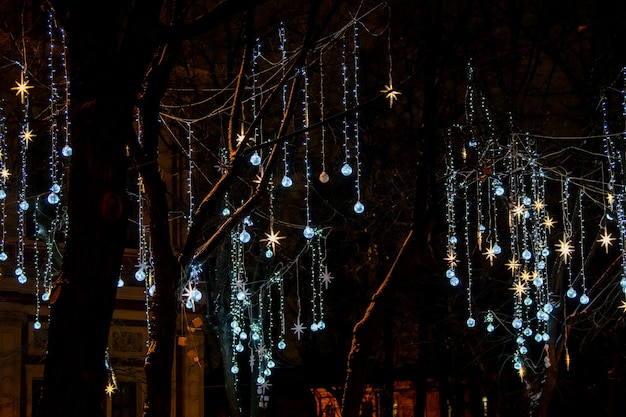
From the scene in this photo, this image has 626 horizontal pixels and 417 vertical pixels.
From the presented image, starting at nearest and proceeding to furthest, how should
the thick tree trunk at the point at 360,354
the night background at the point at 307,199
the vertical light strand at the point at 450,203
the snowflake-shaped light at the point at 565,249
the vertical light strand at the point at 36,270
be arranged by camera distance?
the night background at the point at 307,199 → the thick tree trunk at the point at 360,354 → the vertical light strand at the point at 450,203 → the snowflake-shaped light at the point at 565,249 → the vertical light strand at the point at 36,270

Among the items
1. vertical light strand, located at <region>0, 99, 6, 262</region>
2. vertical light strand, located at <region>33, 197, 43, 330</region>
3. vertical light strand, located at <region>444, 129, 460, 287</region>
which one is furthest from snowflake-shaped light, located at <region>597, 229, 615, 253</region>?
vertical light strand, located at <region>33, 197, 43, 330</region>

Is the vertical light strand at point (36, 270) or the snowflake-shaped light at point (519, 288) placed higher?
the vertical light strand at point (36, 270)

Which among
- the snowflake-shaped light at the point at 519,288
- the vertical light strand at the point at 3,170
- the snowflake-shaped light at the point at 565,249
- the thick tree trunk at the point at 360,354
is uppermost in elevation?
the vertical light strand at the point at 3,170

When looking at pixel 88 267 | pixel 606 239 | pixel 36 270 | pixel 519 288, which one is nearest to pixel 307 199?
pixel 519 288

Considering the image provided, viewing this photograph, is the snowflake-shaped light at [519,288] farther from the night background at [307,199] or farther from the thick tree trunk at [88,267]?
the thick tree trunk at [88,267]

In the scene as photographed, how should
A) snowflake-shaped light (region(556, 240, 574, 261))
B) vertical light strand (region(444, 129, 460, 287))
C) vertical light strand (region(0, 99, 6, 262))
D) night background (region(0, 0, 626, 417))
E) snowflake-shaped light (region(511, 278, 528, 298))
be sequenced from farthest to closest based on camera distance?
1. snowflake-shaped light (region(511, 278, 528, 298))
2. snowflake-shaped light (region(556, 240, 574, 261))
3. vertical light strand (region(444, 129, 460, 287))
4. vertical light strand (region(0, 99, 6, 262))
5. night background (region(0, 0, 626, 417))

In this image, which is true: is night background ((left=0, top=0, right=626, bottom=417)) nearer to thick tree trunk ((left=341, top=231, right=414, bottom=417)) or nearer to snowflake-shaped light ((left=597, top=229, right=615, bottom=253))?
thick tree trunk ((left=341, top=231, right=414, bottom=417))

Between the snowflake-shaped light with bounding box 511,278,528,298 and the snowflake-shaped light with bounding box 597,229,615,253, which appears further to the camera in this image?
the snowflake-shaped light with bounding box 511,278,528,298

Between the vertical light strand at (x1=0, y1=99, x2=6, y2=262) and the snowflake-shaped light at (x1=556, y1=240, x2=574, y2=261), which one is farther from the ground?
the vertical light strand at (x1=0, y1=99, x2=6, y2=262)

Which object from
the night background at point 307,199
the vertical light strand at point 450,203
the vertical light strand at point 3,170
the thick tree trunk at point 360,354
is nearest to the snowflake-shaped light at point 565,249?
the night background at point 307,199

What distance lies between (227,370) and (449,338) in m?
6.49

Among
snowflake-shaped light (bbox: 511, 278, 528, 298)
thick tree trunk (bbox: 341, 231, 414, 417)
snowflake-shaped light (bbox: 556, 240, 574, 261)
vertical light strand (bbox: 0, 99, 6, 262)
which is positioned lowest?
thick tree trunk (bbox: 341, 231, 414, 417)

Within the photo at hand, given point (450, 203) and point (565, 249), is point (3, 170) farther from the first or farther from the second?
point (565, 249)

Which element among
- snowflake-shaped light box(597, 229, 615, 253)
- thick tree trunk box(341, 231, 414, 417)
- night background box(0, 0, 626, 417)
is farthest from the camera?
snowflake-shaped light box(597, 229, 615, 253)
